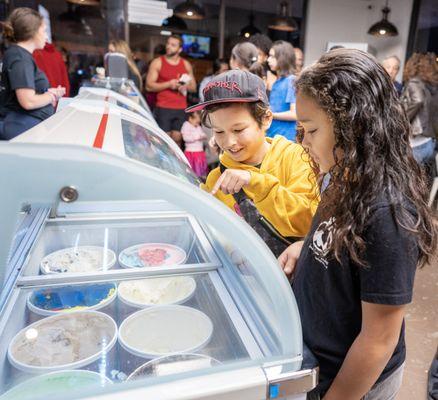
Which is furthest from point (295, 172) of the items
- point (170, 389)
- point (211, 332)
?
point (170, 389)

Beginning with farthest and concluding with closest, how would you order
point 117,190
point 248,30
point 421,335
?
1. point 248,30
2. point 421,335
3. point 117,190

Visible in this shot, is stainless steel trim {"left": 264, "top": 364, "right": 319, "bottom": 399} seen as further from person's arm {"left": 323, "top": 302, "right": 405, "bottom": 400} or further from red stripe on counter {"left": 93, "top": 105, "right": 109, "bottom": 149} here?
red stripe on counter {"left": 93, "top": 105, "right": 109, "bottom": 149}

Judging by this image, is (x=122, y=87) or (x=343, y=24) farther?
(x=343, y=24)

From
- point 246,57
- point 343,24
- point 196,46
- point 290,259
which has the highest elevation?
point 343,24

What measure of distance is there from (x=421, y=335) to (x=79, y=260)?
2355 millimetres

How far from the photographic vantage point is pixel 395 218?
32.9 inches

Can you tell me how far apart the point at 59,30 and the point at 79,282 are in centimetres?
762

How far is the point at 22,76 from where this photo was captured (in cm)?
300

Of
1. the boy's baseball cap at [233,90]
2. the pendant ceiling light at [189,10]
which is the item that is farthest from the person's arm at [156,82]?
the boy's baseball cap at [233,90]

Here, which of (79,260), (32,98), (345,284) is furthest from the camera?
(32,98)

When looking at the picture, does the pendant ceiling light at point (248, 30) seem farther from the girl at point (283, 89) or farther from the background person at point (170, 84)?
the girl at point (283, 89)

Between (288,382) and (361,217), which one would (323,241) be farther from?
(288,382)

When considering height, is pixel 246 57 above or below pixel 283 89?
above

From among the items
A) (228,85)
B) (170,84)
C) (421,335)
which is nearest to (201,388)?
(228,85)
